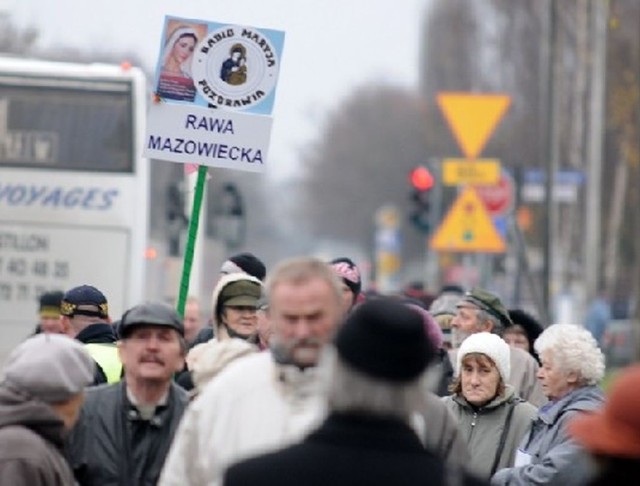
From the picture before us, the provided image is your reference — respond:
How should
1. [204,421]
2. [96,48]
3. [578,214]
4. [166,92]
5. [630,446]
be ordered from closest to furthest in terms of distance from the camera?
[630,446]
[204,421]
[166,92]
[96,48]
[578,214]

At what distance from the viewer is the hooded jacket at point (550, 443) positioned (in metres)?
9.35

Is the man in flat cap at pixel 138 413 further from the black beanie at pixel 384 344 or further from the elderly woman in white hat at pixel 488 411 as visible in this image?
the elderly woman in white hat at pixel 488 411

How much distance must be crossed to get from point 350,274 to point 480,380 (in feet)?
Result: 4.19

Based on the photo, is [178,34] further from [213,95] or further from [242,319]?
[242,319]

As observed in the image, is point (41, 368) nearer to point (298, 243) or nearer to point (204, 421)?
point (204, 421)

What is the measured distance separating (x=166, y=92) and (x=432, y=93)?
91782mm

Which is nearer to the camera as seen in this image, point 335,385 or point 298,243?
point 335,385

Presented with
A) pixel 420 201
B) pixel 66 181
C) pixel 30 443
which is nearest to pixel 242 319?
pixel 30 443

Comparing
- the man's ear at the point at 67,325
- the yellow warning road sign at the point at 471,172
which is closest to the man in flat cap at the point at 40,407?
the man's ear at the point at 67,325

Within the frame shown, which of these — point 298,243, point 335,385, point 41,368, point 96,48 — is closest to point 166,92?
point 41,368

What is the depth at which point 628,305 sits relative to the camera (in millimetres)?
58781

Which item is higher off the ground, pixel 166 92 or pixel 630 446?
pixel 166 92

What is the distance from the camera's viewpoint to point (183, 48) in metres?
9.95

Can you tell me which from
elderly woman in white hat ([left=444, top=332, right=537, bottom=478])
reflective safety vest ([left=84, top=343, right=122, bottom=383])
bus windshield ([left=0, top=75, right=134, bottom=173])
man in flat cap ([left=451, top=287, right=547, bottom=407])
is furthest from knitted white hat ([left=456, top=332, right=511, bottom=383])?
bus windshield ([left=0, top=75, right=134, bottom=173])
